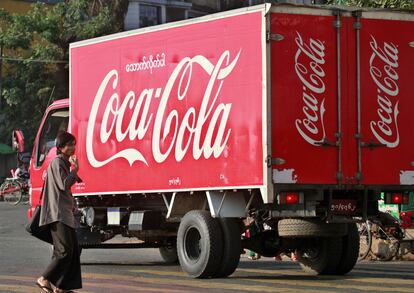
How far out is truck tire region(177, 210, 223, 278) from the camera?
43.3 ft

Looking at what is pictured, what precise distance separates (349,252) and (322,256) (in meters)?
0.35

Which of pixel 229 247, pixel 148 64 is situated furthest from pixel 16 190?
pixel 229 247

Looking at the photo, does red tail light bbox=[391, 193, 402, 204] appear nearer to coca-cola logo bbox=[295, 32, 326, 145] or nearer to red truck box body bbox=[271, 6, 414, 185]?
red truck box body bbox=[271, 6, 414, 185]

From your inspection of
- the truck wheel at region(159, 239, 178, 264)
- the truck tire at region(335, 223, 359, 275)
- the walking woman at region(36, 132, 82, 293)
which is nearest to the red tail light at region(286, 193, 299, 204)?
the truck tire at region(335, 223, 359, 275)

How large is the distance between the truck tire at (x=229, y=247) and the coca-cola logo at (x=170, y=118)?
85cm

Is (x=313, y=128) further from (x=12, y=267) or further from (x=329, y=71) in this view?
(x=12, y=267)

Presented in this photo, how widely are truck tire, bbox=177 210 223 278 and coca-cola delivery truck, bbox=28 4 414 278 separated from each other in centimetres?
2

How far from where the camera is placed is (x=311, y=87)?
12.9m

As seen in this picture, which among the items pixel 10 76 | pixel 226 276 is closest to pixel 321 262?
pixel 226 276

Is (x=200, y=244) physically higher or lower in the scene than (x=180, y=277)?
higher

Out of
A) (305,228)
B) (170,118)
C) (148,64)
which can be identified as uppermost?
(148,64)

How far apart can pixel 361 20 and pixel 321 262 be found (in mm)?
3184

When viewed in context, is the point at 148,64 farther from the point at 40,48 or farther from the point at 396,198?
the point at 40,48

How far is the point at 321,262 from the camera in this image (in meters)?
14.3
